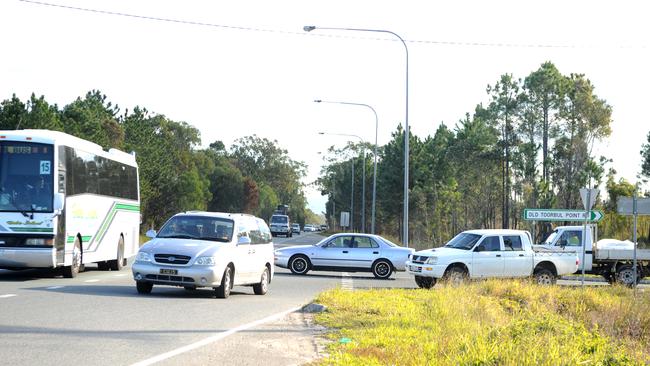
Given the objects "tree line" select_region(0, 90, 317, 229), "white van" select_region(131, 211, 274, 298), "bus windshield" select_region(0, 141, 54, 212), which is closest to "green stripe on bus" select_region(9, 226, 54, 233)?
"bus windshield" select_region(0, 141, 54, 212)

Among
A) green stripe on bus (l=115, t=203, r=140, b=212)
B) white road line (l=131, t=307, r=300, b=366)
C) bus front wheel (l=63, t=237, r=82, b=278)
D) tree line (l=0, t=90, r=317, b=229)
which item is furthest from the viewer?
tree line (l=0, t=90, r=317, b=229)

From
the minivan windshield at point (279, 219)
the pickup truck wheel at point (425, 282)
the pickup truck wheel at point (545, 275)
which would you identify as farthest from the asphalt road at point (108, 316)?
the minivan windshield at point (279, 219)

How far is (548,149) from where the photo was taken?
231 ft

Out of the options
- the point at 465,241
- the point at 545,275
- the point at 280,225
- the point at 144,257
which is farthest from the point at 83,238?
the point at 280,225

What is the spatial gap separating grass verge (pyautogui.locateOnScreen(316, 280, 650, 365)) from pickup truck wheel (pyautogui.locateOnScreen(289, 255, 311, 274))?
965 cm

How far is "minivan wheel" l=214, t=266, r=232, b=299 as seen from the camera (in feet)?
60.6

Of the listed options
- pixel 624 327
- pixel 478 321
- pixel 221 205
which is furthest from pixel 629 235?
pixel 221 205

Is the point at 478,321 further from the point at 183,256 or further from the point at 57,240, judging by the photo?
the point at 57,240

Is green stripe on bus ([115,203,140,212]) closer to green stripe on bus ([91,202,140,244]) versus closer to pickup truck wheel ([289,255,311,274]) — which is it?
green stripe on bus ([91,202,140,244])

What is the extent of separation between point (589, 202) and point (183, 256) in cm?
1353

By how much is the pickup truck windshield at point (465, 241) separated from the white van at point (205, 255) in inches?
299

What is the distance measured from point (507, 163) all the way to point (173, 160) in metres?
37.3

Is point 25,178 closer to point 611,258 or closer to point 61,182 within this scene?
point 61,182

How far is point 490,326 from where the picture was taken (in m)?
12.5
